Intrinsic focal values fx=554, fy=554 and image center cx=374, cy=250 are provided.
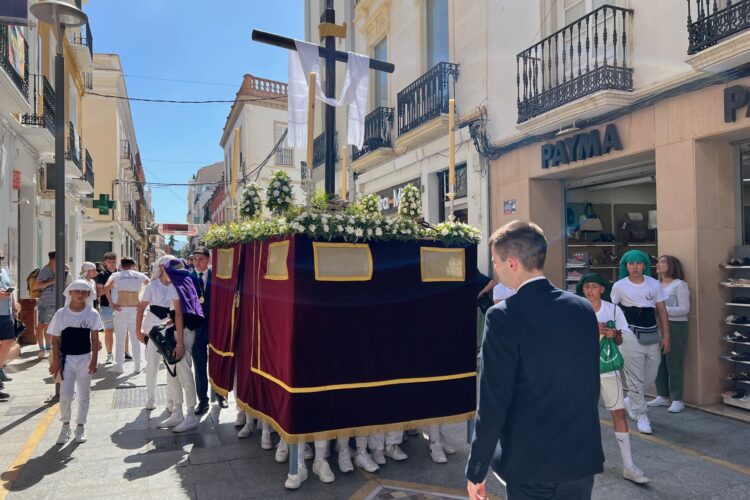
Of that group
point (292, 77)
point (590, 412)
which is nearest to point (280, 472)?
point (590, 412)

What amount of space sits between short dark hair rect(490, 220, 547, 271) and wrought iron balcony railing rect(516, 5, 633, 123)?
5833 mm

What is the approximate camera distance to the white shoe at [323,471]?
14.2ft

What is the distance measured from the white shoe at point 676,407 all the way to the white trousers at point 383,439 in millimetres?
3514

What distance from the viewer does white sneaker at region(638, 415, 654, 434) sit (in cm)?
558

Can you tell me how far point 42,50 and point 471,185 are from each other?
1133cm

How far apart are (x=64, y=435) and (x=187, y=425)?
1120 mm

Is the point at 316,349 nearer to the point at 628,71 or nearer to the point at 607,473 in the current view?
the point at 607,473

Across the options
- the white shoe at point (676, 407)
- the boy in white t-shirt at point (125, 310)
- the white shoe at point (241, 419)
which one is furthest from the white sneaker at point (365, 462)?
the boy in white t-shirt at point (125, 310)

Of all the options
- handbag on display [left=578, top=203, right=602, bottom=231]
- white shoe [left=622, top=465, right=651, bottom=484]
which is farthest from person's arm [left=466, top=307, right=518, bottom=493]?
handbag on display [left=578, top=203, right=602, bottom=231]

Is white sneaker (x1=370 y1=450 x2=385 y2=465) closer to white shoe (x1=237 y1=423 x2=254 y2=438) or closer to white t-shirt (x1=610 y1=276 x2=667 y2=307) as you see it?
white shoe (x1=237 y1=423 x2=254 y2=438)

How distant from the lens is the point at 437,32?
12867 millimetres

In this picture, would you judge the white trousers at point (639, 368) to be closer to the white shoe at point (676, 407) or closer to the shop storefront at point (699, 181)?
the white shoe at point (676, 407)

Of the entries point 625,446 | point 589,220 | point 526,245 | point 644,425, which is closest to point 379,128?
point 589,220

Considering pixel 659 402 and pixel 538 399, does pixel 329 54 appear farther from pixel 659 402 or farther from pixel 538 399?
pixel 659 402
